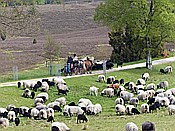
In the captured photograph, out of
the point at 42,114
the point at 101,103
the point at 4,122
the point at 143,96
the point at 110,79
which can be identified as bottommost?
the point at 101,103

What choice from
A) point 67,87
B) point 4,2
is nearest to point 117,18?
point 67,87

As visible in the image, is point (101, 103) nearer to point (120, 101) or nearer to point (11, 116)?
point (120, 101)

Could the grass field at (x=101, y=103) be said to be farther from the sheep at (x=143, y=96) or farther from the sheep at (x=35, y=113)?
the sheep at (x=143, y=96)

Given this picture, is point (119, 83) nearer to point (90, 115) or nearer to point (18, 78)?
point (18, 78)

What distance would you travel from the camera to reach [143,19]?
51062 millimetres

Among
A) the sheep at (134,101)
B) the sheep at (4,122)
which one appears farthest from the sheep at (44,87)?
the sheep at (4,122)

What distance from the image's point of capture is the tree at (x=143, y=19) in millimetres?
50469

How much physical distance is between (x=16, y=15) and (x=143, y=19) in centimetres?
2888

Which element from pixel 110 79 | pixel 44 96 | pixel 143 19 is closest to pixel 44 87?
pixel 44 96

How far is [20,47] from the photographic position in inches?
3012

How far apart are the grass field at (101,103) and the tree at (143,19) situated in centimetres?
305

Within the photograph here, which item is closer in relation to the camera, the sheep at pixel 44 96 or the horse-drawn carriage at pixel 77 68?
the sheep at pixel 44 96

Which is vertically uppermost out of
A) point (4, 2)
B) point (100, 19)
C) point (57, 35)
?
point (4, 2)

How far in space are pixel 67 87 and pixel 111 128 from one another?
15.4 metres
